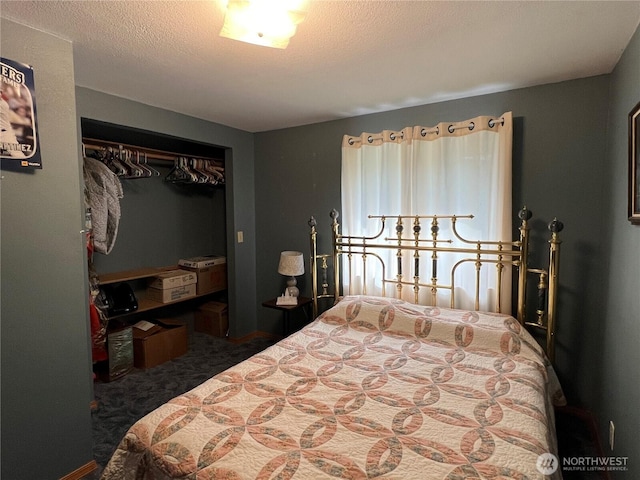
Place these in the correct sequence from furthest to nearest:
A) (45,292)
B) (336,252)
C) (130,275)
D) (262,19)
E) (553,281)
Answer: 1. (130,275)
2. (336,252)
3. (553,281)
4. (45,292)
5. (262,19)

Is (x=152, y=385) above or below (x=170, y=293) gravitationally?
below

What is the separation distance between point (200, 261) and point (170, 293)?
45cm

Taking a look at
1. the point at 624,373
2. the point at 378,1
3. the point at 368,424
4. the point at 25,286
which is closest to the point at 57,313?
the point at 25,286

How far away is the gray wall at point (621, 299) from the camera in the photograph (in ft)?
4.98

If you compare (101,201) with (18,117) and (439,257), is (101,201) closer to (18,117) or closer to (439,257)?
(18,117)

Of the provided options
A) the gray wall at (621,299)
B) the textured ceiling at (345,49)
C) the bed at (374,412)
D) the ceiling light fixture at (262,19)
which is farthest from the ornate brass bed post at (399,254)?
the ceiling light fixture at (262,19)

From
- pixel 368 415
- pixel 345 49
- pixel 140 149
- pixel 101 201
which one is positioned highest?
pixel 345 49

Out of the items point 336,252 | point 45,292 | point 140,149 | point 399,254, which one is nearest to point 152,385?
point 45,292

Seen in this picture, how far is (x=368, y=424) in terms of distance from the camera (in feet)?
4.69

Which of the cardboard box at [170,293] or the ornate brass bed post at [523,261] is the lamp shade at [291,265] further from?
the ornate brass bed post at [523,261]

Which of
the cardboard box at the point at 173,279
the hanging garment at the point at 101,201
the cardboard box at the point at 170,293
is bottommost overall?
the cardboard box at the point at 170,293

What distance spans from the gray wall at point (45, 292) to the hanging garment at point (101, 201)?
3.46ft

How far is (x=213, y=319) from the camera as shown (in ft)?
12.8

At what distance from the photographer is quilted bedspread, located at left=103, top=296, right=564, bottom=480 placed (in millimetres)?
1213
